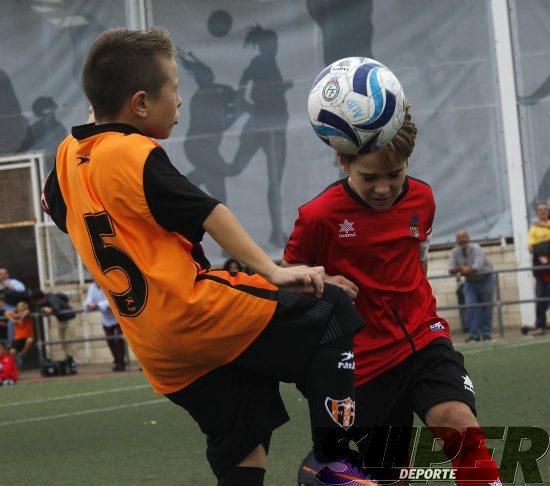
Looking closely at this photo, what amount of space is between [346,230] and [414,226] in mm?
318

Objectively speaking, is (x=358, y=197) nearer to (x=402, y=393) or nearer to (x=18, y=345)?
(x=402, y=393)

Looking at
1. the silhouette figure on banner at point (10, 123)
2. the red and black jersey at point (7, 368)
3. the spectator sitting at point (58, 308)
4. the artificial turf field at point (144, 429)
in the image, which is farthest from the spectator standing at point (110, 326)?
the artificial turf field at point (144, 429)

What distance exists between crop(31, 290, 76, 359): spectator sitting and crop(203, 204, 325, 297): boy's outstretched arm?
1589 cm

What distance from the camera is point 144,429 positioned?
9.83 meters

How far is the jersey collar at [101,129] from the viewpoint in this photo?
166 inches

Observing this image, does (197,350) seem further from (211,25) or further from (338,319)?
(211,25)

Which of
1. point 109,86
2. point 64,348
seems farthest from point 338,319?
point 64,348

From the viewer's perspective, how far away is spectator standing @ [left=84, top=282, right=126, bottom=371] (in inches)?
756

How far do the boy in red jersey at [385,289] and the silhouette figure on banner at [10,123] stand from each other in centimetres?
1786

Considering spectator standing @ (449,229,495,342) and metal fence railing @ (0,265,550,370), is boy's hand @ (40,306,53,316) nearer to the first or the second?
metal fence railing @ (0,265,550,370)

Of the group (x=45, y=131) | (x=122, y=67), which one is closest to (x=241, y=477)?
(x=122, y=67)

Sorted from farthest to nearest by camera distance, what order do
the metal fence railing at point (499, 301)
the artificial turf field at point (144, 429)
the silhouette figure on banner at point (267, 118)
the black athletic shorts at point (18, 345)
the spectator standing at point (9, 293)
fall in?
the silhouette figure on banner at point (267, 118)
the spectator standing at point (9, 293)
the black athletic shorts at point (18, 345)
the metal fence railing at point (499, 301)
the artificial turf field at point (144, 429)

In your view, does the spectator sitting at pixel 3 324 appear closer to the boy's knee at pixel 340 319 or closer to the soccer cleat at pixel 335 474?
the soccer cleat at pixel 335 474

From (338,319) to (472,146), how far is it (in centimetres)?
1721
